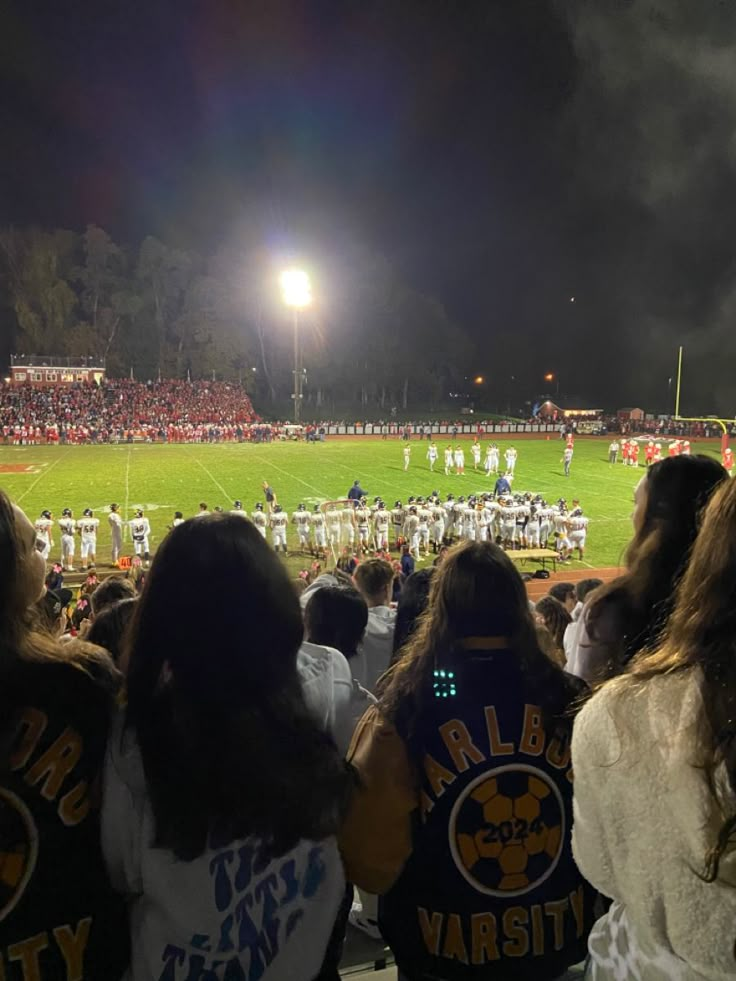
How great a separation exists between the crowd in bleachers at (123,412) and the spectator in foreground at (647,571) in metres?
47.7

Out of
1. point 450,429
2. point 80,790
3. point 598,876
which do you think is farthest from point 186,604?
point 450,429

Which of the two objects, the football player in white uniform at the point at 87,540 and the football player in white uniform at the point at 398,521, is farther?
the football player in white uniform at the point at 398,521

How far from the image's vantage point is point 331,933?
82.2 inches

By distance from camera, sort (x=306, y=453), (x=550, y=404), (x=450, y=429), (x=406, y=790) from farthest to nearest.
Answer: (x=550, y=404)
(x=450, y=429)
(x=306, y=453)
(x=406, y=790)

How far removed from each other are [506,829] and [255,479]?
28691 millimetres

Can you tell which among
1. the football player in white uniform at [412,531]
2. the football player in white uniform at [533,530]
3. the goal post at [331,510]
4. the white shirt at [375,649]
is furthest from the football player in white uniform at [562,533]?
the white shirt at [375,649]

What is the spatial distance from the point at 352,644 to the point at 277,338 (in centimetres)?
8134

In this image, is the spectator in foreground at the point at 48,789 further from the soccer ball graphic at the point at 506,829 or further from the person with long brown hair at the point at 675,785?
the person with long brown hair at the point at 675,785

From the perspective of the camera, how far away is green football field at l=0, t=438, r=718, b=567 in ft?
77.8

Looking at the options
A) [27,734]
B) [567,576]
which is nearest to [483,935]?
[27,734]

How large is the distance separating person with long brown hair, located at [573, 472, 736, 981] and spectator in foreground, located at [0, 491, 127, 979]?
1.25 meters

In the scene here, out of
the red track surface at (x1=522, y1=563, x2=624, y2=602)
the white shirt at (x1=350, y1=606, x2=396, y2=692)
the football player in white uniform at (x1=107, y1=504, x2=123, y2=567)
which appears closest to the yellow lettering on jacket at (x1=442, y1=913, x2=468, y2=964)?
the white shirt at (x1=350, y1=606, x2=396, y2=692)

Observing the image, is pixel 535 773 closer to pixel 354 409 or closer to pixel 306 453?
pixel 306 453

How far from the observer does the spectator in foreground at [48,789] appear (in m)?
1.77
